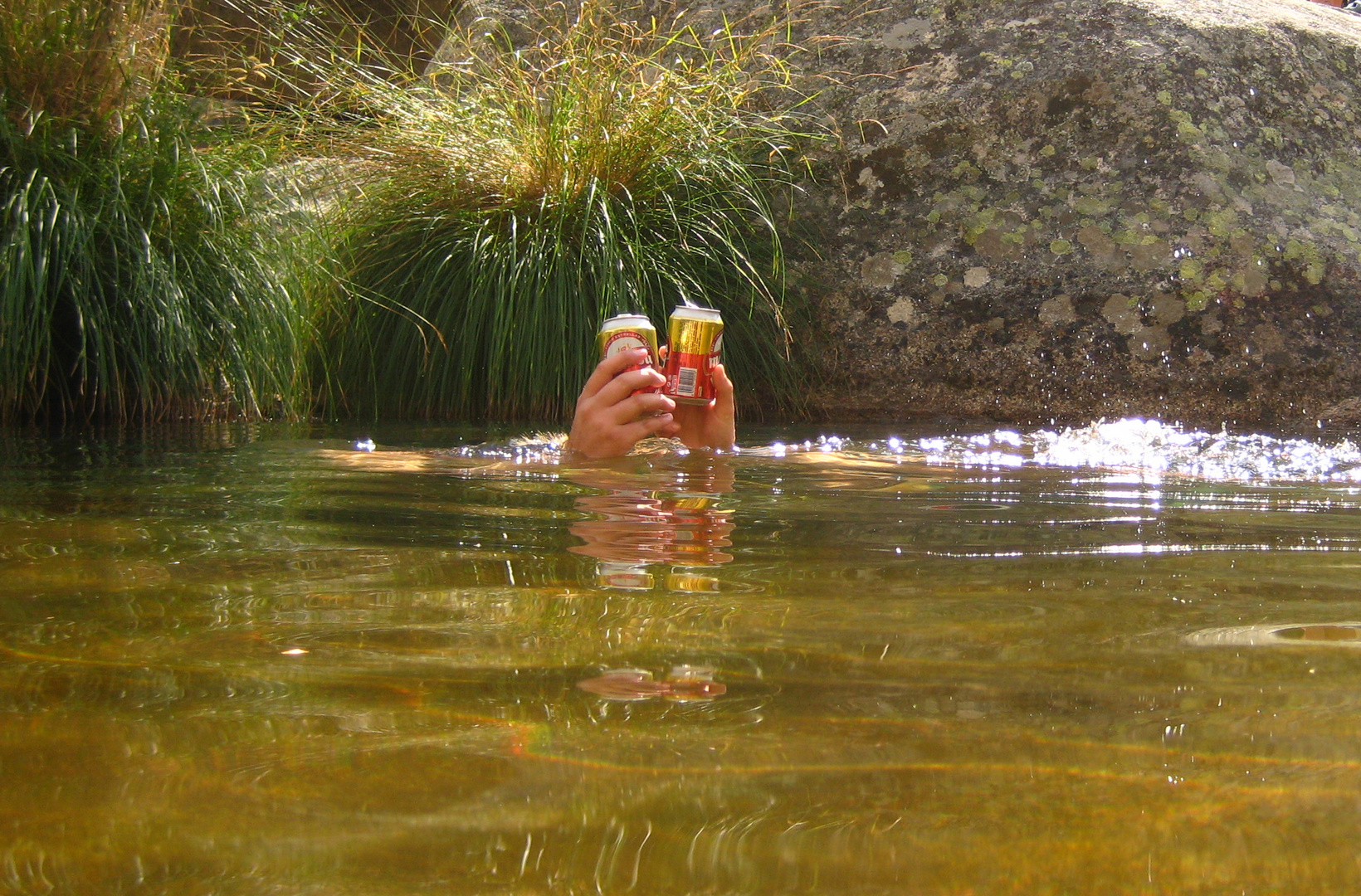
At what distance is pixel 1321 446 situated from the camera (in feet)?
9.12

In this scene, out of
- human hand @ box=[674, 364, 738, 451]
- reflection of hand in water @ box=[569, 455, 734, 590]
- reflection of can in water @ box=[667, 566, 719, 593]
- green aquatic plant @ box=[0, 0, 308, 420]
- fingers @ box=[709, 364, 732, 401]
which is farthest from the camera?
green aquatic plant @ box=[0, 0, 308, 420]

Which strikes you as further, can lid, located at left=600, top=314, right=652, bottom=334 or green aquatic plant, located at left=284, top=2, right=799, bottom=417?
green aquatic plant, located at left=284, top=2, right=799, bottom=417

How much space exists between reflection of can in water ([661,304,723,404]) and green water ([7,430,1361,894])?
39.0 inches

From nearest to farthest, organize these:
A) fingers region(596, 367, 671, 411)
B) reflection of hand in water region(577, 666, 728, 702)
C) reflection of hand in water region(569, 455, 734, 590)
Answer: reflection of hand in water region(577, 666, 728, 702) → reflection of hand in water region(569, 455, 734, 590) → fingers region(596, 367, 671, 411)

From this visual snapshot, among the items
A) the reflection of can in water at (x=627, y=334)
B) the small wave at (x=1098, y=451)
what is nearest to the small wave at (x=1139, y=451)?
the small wave at (x=1098, y=451)

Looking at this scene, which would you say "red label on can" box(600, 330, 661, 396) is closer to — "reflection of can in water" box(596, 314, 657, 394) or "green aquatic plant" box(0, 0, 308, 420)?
"reflection of can in water" box(596, 314, 657, 394)

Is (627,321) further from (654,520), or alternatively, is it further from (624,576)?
(624,576)

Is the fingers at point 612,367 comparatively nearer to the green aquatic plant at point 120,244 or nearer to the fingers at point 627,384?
the fingers at point 627,384

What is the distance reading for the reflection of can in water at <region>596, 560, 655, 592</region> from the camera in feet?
3.34

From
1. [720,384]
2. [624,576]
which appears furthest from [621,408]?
[624,576]

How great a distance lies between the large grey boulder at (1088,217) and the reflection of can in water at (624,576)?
2826mm

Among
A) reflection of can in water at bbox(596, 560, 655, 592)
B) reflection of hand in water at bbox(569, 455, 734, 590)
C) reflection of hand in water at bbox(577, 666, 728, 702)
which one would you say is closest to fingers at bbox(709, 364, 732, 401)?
reflection of hand in water at bbox(569, 455, 734, 590)

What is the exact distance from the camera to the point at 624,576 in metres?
1.06

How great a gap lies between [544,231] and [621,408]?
1.59m
